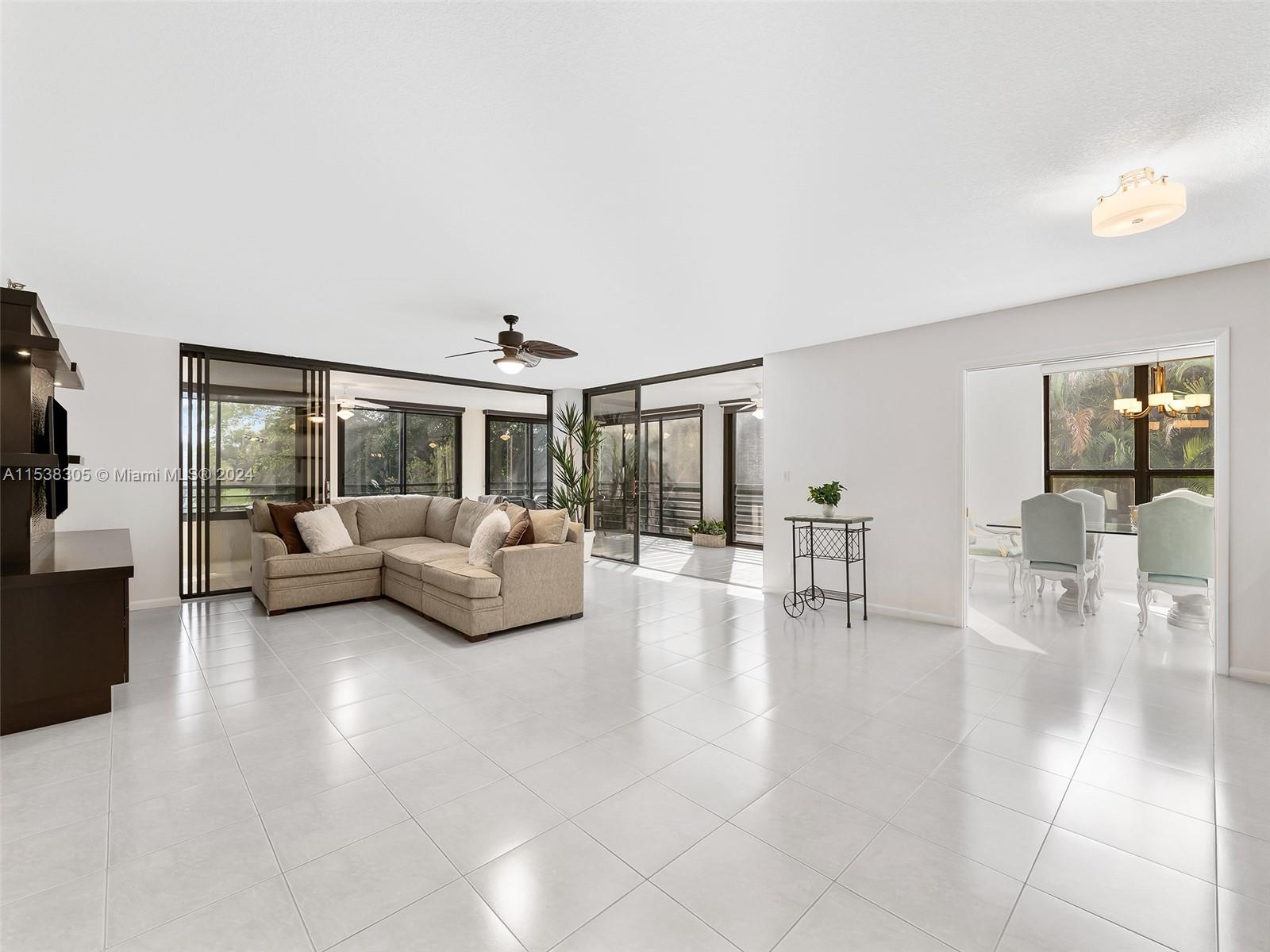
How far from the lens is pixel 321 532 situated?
5262mm

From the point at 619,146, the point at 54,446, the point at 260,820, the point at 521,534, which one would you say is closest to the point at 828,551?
the point at 521,534

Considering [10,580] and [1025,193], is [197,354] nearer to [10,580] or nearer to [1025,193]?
[10,580]

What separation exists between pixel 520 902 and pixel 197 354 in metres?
5.97

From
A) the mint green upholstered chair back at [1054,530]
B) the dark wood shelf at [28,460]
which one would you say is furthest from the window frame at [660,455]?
the dark wood shelf at [28,460]

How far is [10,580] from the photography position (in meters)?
2.63

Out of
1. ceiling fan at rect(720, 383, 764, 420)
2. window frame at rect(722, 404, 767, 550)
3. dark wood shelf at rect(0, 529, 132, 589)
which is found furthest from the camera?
window frame at rect(722, 404, 767, 550)

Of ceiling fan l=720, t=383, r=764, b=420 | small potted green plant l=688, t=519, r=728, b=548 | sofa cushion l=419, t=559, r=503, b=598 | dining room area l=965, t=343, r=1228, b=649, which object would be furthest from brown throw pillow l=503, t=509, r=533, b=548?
small potted green plant l=688, t=519, r=728, b=548

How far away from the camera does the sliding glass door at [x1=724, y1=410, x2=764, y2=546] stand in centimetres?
939

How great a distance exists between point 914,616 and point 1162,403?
3.41 m

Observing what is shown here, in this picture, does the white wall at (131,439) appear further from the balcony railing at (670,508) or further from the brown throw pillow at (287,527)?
the balcony railing at (670,508)

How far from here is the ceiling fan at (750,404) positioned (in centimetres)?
854

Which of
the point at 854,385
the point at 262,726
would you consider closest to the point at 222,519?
the point at 262,726

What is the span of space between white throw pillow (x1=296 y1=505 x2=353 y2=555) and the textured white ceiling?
2193 millimetres

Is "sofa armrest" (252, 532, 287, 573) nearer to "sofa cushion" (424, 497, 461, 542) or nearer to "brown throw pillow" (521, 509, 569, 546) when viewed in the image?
"sofa cushion" (424, 497, 461, 542)
